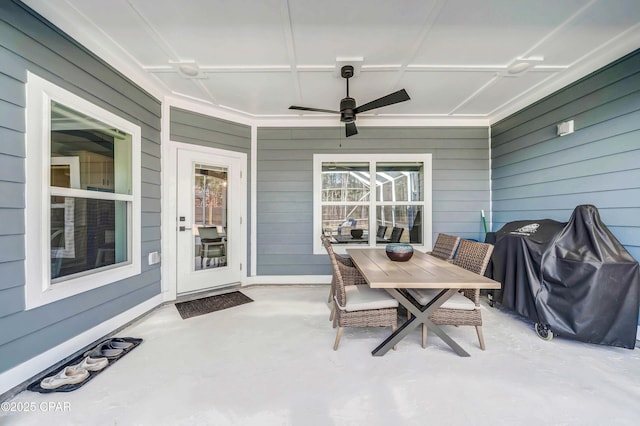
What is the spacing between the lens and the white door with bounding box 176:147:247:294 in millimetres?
3686

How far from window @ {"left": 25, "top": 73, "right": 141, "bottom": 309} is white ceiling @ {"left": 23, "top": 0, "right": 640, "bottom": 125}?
0.68m

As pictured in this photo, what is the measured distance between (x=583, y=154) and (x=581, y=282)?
1475 mm

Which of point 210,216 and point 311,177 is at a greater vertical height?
point 311,177

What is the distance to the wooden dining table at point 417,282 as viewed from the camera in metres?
1.91

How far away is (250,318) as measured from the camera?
3037mm

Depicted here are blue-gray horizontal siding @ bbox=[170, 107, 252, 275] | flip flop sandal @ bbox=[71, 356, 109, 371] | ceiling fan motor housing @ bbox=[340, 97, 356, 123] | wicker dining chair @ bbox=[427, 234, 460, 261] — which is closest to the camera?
flip flop sandal @ bbox=[71, 356, 109, 371]

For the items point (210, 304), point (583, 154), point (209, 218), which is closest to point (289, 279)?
point (210, 304)

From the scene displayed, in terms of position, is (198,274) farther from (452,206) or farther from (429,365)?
(452,206)

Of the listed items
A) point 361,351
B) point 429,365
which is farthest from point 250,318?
point 429,365

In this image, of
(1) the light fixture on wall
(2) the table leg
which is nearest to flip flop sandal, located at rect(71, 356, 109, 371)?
(2) the table leg

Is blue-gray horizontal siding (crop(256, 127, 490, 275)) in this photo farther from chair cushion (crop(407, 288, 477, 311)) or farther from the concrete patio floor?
chair cushion (crop(407, 288, 477, 311))

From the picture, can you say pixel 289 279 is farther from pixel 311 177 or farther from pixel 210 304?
pixel 311 177

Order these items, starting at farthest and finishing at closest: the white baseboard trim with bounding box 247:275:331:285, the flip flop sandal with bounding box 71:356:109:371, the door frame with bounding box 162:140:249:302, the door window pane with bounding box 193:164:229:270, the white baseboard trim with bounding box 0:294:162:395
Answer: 1. the white baseboard trim with bounding box 247:275:331:285
2. the door window pane with bounding box 193:164:229:270
3. the door frame with bounding box 162:140:249:302
4. the flip flop sandal with bounding box 71:356:109:371
5. the white baseboard trim with bounding box 0:294:162:395

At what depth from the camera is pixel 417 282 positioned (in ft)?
6.34
